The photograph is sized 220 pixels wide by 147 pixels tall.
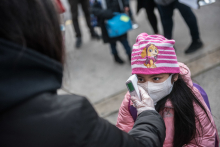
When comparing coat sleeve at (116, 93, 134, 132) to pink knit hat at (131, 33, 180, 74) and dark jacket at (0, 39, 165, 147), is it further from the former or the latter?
dark jacket at (0, 39, 165, 147)

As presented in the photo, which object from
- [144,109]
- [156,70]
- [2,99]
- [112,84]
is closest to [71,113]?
[2,99]

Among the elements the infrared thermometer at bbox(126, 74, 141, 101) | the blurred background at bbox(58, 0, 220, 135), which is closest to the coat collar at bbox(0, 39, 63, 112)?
the infrared thermometer at bbox(126, 74, 141, 101)

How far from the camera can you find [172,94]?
1.59 meters

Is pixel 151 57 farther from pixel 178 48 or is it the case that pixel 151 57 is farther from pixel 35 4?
pixel 178 48

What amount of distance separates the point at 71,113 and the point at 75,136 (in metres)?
0.08

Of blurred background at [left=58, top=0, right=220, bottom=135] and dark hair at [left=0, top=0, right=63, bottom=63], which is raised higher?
dark hair at [left=0, top=0, right=63, bottom=63]

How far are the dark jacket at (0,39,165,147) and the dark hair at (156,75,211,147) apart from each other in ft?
2.61

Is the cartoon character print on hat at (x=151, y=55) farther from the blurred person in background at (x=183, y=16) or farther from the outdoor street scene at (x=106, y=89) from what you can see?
the blurred person in background at (x=183, y=16)

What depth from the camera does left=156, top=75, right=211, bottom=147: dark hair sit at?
4.89 feet

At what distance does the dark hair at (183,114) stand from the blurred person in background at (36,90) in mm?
786

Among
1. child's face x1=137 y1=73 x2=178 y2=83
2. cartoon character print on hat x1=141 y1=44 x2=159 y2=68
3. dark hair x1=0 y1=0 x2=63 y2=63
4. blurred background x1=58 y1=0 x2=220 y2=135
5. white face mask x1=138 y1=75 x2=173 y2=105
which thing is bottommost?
blurred background x1=58 y1=0 x2=220 y2=135

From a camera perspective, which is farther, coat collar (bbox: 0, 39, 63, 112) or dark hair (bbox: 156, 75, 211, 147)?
dark hair (bbox: 156, 75, 211, 147)

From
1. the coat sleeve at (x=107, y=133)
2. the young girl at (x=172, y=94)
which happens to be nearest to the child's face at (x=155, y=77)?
the young girl at (x=172, y=94)

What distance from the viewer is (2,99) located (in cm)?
71
